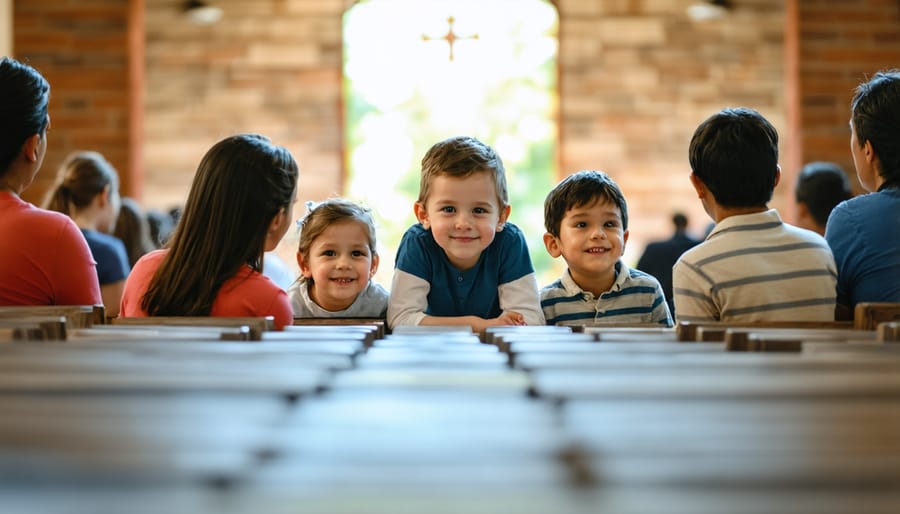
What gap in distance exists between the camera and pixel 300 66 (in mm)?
11320

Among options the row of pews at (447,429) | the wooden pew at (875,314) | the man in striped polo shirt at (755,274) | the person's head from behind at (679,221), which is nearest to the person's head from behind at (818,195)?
the person's head from behind at (679,221)

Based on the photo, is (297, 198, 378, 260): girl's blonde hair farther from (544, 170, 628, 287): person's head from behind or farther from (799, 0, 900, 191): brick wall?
(799, 0, 900, 191): brick wall

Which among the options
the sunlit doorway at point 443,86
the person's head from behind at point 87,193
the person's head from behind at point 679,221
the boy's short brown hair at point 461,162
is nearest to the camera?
the boy's short brown hair at point 461,162

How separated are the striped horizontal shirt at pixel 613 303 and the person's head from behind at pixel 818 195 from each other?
7.61ft

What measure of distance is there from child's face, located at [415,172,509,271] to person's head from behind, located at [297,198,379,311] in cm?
23

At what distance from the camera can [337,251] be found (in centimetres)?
360

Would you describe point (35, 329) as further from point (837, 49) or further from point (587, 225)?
point (837, 49)

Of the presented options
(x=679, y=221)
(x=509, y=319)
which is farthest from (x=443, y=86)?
(x=509, y=319)

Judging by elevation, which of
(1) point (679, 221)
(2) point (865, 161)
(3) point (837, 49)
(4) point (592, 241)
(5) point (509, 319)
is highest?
(3) point (837, 49)

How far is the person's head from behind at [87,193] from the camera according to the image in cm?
527

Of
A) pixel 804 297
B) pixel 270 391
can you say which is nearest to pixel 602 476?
pixel 270 391

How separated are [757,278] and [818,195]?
3.05 meters

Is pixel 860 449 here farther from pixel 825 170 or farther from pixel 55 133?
pixel 55 133

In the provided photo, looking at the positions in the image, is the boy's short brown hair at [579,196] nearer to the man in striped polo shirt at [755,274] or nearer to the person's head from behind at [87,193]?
the man in striped polo shirt at [755,274]
